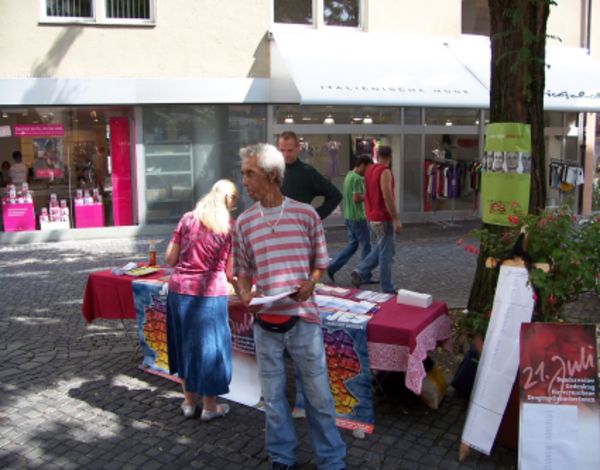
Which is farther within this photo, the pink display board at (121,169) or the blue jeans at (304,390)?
the pink display board at (121,169)

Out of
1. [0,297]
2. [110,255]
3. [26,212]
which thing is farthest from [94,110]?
[0,297]

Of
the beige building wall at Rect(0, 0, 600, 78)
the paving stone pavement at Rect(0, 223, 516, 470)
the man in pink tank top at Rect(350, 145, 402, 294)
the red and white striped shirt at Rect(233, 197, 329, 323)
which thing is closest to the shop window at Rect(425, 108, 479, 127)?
the beige building wall at Rect(0, 0, 600, 78)

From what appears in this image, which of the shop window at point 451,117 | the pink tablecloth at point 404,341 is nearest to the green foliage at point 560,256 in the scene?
the pink tablecloth at point 404,341

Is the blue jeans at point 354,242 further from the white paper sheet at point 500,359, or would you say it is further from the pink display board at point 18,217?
the pink display board at point 18,217

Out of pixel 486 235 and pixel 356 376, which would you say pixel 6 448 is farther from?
pixel 486 235

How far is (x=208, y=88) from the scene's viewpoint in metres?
11.9

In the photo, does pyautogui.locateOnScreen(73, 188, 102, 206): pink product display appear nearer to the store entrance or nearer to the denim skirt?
the store entrance

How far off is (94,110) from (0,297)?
498 cm

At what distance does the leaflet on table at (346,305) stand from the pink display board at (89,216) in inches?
332

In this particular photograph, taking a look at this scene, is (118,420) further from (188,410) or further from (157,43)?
(157,43)

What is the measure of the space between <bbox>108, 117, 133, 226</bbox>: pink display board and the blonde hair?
27.3ft

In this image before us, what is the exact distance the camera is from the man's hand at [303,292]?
3.41 metres

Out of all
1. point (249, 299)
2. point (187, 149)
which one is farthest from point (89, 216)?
point (249, 299)

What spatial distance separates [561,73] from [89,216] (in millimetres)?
9760
